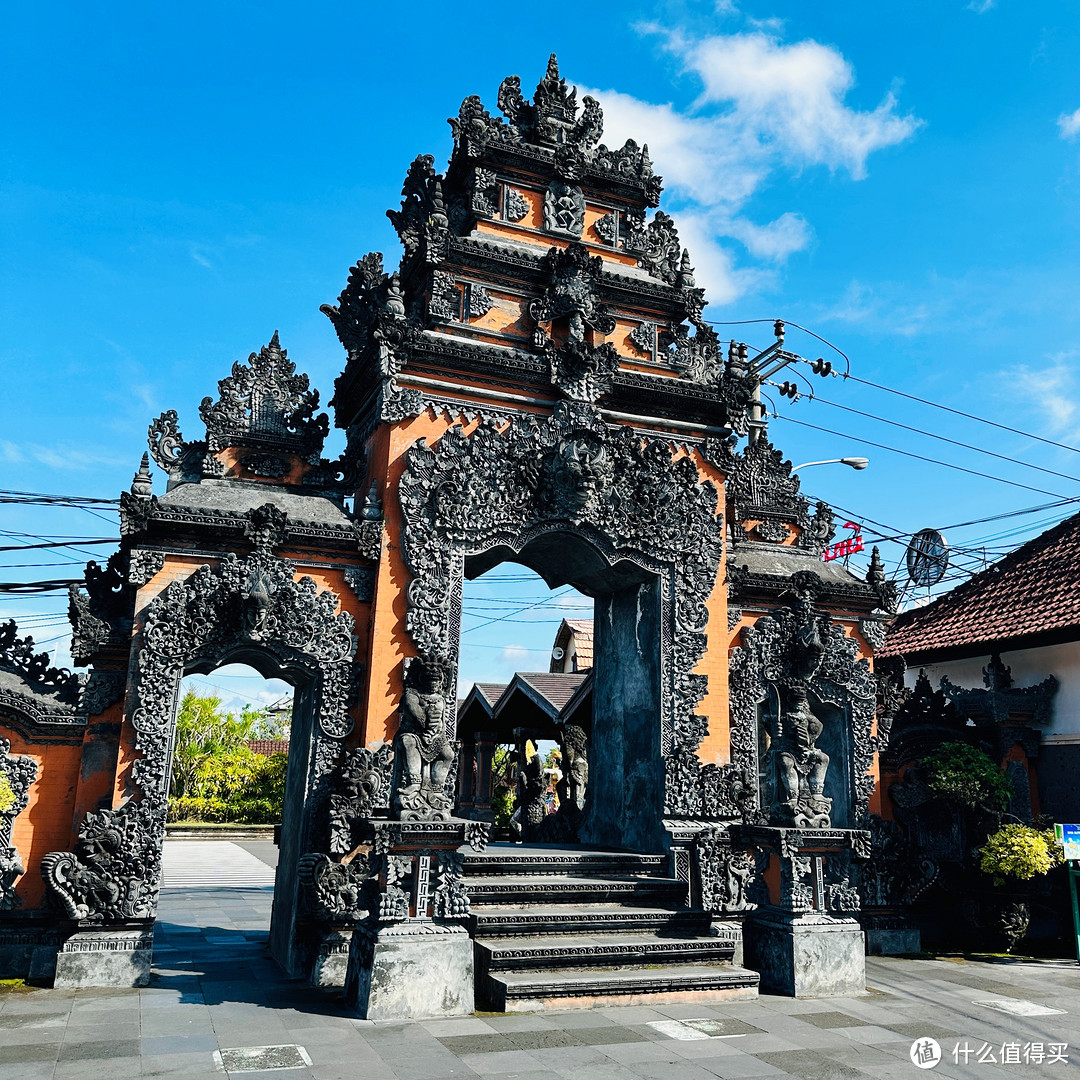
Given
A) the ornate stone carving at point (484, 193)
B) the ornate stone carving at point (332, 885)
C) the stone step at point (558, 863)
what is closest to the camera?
the ornate stone carving at point (332, 885)

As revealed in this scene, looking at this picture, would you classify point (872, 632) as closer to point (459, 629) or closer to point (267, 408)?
point (459, 629)

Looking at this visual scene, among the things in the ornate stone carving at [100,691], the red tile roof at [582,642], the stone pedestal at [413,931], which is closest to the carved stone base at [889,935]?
the stone pedestal at [413,931]

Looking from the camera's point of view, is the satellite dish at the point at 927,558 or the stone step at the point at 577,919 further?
the satellite dish at the point at 927,558

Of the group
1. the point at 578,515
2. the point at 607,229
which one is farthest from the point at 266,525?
the point at 607,229

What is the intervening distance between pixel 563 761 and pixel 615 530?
817 centimetres

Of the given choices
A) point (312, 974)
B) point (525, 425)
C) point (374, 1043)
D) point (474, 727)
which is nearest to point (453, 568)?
point (525, 425)

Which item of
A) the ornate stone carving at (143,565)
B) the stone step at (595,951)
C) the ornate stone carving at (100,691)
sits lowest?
the stone step at (595,951)

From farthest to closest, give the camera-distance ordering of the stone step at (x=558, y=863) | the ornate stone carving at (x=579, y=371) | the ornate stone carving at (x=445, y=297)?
1. the ornate stone carving at (x=579, y=371)
2. the ornate stone carving at (x=445, y=297)
3. the stone step at (x=558, y=863)

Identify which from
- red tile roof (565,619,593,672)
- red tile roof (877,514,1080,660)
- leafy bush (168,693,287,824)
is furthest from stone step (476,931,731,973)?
leafy bush (168,693,287,824)

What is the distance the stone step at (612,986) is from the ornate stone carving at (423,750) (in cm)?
174

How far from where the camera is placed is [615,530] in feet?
42.1

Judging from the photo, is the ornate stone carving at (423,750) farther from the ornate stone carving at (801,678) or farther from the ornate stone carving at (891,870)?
the ornate stone carving at (891,870)

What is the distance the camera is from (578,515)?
12555 mm

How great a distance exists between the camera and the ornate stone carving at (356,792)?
1070cm
